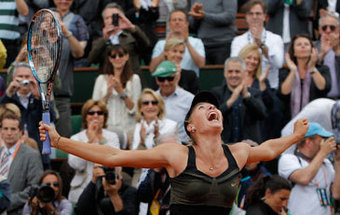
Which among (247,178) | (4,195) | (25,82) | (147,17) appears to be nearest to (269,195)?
(247,178)

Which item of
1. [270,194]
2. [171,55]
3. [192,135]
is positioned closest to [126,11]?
[171,55]

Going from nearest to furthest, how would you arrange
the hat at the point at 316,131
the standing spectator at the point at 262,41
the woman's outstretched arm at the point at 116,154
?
the woman's outstretched arm at the point at 116,154, the hat at the point at 316,131, the standing spectator at the point at 262,41

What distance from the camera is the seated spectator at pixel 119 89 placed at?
1227cm

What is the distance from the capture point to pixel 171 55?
12.9m

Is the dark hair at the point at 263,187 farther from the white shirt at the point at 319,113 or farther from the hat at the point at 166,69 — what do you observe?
the hat at the point at 166,69

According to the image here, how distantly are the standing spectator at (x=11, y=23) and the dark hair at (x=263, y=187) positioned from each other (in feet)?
15.5

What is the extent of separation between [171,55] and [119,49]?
744 mm

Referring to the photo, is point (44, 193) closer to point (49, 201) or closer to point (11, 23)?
point (49, 201)

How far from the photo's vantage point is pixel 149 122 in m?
11.7

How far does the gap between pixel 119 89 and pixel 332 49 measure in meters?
3.27

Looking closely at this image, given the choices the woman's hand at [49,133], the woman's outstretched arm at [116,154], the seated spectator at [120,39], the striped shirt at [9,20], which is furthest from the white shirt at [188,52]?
the woman's hand at [49,133]

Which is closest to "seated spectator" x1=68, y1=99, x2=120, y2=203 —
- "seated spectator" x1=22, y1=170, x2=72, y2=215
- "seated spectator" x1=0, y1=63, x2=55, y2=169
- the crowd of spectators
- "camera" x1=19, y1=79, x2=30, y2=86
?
the crowd of spectators

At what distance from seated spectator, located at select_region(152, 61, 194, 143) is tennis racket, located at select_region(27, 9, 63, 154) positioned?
412 centimetres

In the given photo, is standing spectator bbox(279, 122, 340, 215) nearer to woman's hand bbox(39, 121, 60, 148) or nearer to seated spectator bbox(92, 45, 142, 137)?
seated spectator bbox(92, 45, 142, 137)
